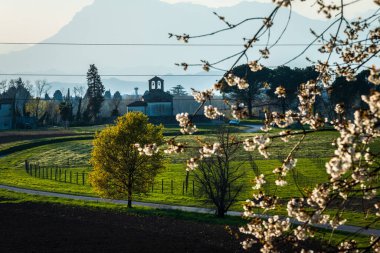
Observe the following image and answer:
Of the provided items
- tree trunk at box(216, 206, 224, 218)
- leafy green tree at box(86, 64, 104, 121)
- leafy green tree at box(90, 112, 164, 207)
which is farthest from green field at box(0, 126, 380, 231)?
leafy green tree at box(86, 64, 104, 121)

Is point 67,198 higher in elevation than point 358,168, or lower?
lower

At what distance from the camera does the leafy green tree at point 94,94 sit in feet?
439

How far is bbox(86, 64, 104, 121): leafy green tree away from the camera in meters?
134

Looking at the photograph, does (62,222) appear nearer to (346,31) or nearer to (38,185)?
(38,185)

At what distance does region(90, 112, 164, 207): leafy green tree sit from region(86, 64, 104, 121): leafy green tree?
88.5 meters

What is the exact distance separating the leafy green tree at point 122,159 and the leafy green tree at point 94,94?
88.5m

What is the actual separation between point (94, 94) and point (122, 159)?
9799 cm

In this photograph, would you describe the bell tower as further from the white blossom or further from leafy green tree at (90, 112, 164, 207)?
the white blossom

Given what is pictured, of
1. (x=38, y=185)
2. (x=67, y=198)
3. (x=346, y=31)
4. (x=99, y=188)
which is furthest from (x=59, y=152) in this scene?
(x=346, y=31)

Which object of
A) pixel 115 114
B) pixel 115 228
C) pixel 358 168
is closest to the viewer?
pixel 358 168

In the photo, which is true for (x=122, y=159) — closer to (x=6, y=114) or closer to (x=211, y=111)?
(x=211, y=111)

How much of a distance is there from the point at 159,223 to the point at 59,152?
47.7 m

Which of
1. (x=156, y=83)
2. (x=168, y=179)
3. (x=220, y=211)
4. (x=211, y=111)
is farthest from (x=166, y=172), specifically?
(x=156, y=83)

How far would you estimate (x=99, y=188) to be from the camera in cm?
4294
